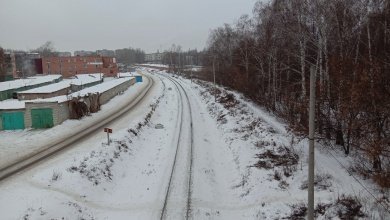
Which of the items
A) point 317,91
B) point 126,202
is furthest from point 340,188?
point 126,202

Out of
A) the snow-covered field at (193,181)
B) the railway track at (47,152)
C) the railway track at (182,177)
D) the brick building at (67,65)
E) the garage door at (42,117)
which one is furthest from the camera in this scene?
the brick building at (67,65)

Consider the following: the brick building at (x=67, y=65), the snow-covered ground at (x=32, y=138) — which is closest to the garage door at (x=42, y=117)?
the snow-covered ground at (x=32, y=138)

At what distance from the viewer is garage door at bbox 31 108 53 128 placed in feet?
95.8

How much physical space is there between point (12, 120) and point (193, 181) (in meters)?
18.0

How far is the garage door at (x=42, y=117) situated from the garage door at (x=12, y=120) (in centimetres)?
88

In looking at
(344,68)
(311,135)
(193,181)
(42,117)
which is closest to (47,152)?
(42,117)

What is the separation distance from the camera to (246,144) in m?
22.8

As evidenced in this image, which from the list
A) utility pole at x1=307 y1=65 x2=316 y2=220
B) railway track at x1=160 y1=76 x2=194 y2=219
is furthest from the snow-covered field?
utility pole at x1=307 y1=65 x2=316 y2=220

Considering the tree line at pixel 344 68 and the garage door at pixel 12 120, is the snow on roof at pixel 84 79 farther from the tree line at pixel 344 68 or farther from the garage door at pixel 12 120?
the tree line at pixel 344 68

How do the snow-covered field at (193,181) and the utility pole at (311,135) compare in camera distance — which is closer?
the utility pole at (311,135)

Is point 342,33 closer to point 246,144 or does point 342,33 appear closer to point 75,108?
point 246,144

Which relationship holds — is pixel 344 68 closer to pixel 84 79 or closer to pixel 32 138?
pixel 32 138

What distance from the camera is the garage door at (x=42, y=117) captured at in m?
29.2

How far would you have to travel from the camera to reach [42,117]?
29.2 meters
